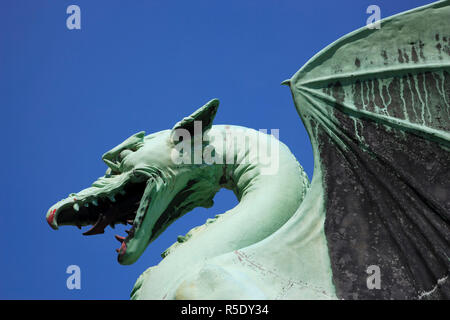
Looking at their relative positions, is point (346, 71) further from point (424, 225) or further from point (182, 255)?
point (182, 255)

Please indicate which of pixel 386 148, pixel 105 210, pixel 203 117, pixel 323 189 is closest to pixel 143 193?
pixel 105 210

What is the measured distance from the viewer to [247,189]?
3596 millimetres

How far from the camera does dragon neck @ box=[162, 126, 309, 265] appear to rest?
3.34 m

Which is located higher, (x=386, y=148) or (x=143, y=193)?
(x=386, y=148)

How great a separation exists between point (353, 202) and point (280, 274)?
1.70 feet

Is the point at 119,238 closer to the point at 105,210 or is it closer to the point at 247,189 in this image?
the point at 105,210

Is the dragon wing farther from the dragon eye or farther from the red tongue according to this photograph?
the red tongue

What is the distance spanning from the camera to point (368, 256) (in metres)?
2.76

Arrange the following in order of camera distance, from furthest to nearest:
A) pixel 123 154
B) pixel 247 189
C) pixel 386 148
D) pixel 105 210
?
pixel 123 154
pixel 105 210
pixel 247 189
pixel 386 148

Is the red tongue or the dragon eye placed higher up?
the dragon eye

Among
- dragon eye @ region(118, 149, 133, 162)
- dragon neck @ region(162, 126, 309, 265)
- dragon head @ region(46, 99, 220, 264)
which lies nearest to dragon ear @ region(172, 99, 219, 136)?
dragon head @ region(46, 99, 220, 264)

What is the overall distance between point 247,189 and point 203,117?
503mm

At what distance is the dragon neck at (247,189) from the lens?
131 inches

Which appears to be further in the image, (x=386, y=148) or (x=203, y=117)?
(x=203, y=117)
